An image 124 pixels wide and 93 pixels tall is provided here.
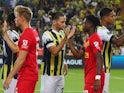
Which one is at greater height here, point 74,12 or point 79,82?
point 74,12

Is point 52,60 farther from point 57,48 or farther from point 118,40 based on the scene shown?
point 118,40

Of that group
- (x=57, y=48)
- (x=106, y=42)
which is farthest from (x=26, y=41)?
(x=106, y=42)

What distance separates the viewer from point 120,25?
33.8 meters

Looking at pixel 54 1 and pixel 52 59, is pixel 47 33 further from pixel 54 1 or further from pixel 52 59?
pixel 54 1

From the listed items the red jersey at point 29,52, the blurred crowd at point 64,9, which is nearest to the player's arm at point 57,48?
the red jersey at point 29,52

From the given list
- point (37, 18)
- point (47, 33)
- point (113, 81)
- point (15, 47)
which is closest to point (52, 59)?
point (47, 33)

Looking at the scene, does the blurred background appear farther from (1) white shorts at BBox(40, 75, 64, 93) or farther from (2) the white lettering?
(1) white shorts at BBox(40, 75, 64, 93)

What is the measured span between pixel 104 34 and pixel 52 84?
60.4 inches

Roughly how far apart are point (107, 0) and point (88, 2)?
1741 millimetres

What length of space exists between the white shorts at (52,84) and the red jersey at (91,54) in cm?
142

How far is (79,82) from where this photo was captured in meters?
19.6

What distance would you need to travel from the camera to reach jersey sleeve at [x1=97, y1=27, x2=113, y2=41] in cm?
1010

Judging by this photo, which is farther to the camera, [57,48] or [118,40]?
[57,48]

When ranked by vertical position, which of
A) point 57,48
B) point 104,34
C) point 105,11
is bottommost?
point 57,48
